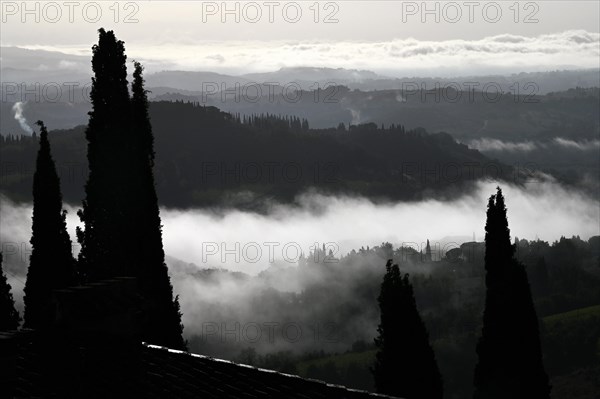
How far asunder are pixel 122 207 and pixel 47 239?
24.5ft

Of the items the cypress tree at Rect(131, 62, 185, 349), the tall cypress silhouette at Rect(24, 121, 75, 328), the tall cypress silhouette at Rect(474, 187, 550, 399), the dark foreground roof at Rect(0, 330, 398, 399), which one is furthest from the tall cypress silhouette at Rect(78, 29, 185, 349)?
the dark foreground roof at Rect(0, 330, 398, 399)

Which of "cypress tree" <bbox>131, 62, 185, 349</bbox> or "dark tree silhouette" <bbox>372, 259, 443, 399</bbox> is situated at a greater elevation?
"cypress tree" <bbox>131, 62, 185, 349</bbox>

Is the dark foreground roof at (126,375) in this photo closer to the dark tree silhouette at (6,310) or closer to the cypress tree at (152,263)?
the cypress tree at (152,263)

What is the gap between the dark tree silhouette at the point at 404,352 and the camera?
163ft

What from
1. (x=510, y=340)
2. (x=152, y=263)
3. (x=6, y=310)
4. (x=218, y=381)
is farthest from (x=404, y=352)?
(x=218, y=381)

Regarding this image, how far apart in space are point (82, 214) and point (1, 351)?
34.9m

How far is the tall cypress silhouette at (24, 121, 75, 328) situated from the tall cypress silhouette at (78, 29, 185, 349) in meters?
5.02

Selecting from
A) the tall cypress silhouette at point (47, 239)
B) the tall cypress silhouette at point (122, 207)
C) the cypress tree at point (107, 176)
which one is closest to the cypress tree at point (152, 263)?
A: the tall cypress silhouette at point (122, 207)

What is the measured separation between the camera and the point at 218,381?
1788 centimetres

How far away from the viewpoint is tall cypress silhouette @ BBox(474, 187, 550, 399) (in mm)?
53406

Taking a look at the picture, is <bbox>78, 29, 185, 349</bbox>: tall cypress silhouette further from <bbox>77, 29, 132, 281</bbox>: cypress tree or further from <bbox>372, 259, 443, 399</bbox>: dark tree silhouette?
<bbox>372, 259, 443, 399</bbox>: dark tree silhouette

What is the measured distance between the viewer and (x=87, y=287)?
54.5ft

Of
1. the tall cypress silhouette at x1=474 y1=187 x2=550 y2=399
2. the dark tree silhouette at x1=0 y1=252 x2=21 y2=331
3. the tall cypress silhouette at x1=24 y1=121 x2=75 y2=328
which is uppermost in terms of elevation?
the tall cypress silhouette at x1=24 y1=121 x2=75 y2=328

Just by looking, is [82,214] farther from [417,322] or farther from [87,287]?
[87,287]
